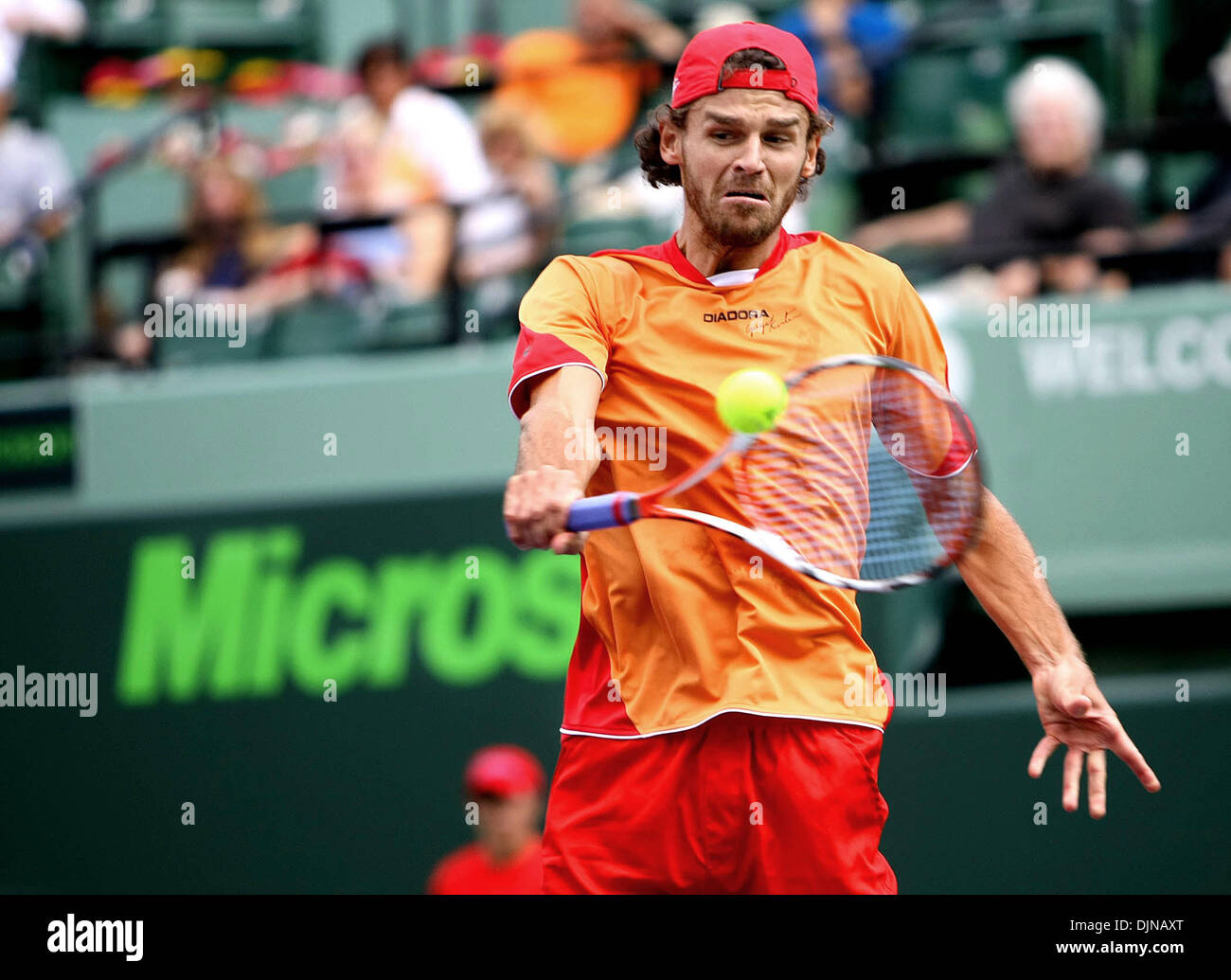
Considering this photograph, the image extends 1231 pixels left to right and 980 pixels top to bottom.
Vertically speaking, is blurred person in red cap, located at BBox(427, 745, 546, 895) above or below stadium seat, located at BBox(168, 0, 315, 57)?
below

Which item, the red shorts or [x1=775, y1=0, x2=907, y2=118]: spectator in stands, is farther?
[x1=775, y1=0, x2=907, y2=118]: spectator in stands

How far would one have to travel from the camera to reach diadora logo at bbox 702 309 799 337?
9.93 ft

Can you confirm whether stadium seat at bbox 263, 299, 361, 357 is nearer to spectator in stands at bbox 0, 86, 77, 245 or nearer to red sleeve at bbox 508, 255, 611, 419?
spectator in stands at bbox 0, 86, 77, 245

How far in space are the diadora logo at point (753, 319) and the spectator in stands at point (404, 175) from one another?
368 centimetres

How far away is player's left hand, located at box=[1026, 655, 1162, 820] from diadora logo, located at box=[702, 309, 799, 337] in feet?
2.48

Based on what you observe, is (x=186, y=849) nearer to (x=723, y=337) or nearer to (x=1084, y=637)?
(x=1084, y=637)

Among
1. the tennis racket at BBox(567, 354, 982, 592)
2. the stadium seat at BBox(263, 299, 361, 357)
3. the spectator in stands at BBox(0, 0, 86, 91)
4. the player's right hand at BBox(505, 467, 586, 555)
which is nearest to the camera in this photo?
the player's right hand at BBox(505, 467, 586, 555)

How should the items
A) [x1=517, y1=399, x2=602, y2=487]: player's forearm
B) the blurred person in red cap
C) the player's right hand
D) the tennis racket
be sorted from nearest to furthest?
the player's right hand < [x1=517, y1=399, x2=602, y2=487]: player's forearm < the tennis racket < the blurred person in red cap

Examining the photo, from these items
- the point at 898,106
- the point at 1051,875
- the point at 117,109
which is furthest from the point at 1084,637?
the point at 117,109

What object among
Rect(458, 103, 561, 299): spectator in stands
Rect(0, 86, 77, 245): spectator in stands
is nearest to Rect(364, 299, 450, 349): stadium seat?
Rect(458, 103, 561, 299): spectator in stands

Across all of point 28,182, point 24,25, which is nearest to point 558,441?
point 28,182

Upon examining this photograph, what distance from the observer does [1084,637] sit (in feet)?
18.9

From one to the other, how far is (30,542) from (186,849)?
1.42 m

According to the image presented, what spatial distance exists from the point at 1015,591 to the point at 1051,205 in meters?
3.02
